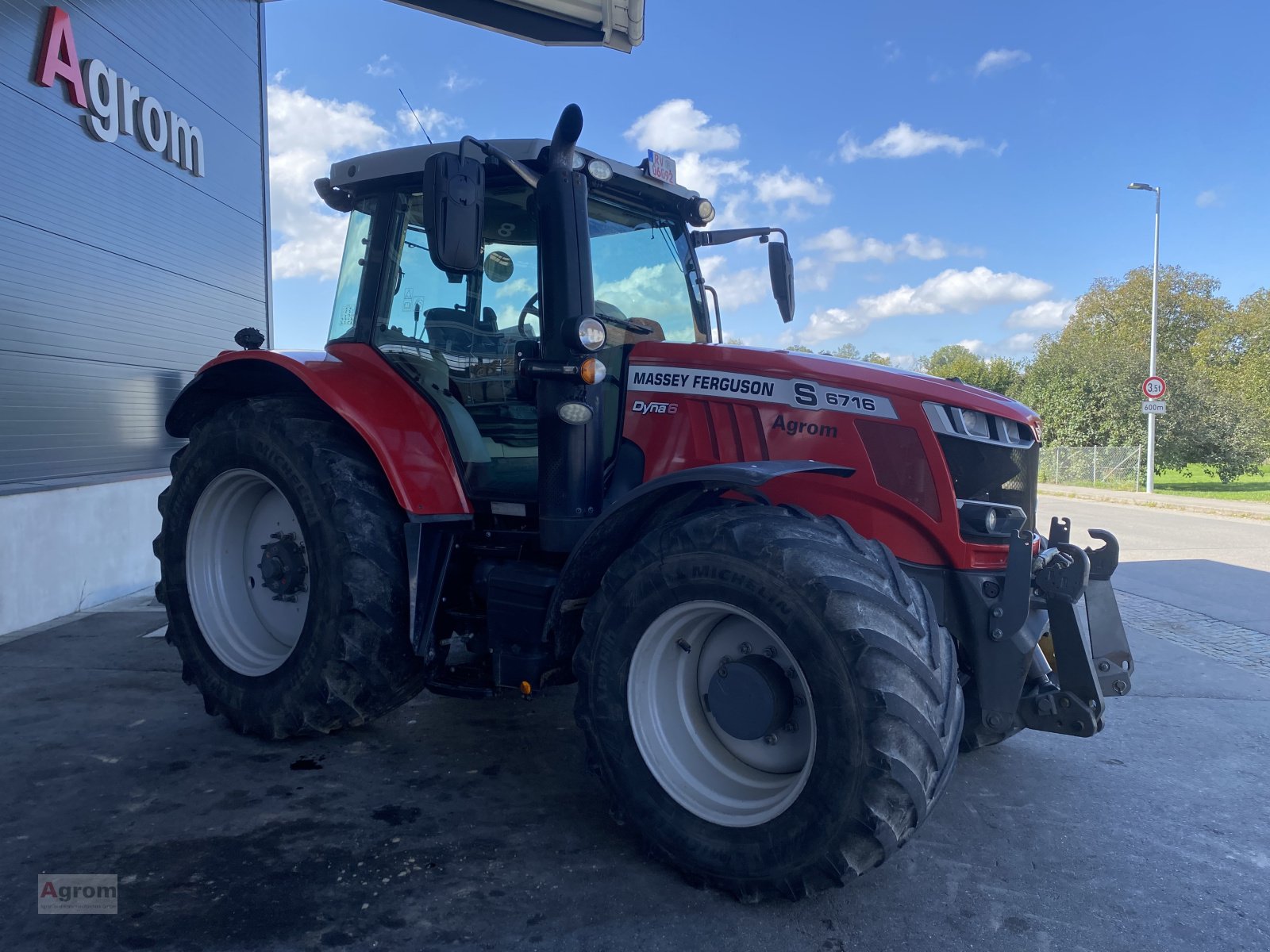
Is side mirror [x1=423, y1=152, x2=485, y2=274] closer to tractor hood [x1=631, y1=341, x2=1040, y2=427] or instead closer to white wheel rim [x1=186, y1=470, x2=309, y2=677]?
tractor hood [x1=631, y1=341, x2=1040, y2=427]

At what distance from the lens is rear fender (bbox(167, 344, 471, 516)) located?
11.3 feet

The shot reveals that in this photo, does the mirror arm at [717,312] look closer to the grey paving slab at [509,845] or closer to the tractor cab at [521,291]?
the tractor cab at [521,291]

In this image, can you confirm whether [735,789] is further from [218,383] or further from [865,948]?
[218,383]

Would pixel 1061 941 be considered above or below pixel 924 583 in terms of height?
below

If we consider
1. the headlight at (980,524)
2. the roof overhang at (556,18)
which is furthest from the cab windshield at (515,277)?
the roof overhang at (556,18)

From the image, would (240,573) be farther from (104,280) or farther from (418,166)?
(104,280)

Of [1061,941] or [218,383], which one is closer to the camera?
[1061,941]

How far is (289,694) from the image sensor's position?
3520 mm

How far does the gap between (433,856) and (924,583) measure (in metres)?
1.82

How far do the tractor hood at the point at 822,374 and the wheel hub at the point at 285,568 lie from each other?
5.83ft

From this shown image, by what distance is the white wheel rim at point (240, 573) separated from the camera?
398 cm

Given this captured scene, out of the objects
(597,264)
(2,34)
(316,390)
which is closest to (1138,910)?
(597,264)

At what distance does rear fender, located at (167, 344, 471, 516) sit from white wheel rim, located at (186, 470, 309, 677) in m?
0.50

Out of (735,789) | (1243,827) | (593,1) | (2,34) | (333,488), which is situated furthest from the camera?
(593,1)
